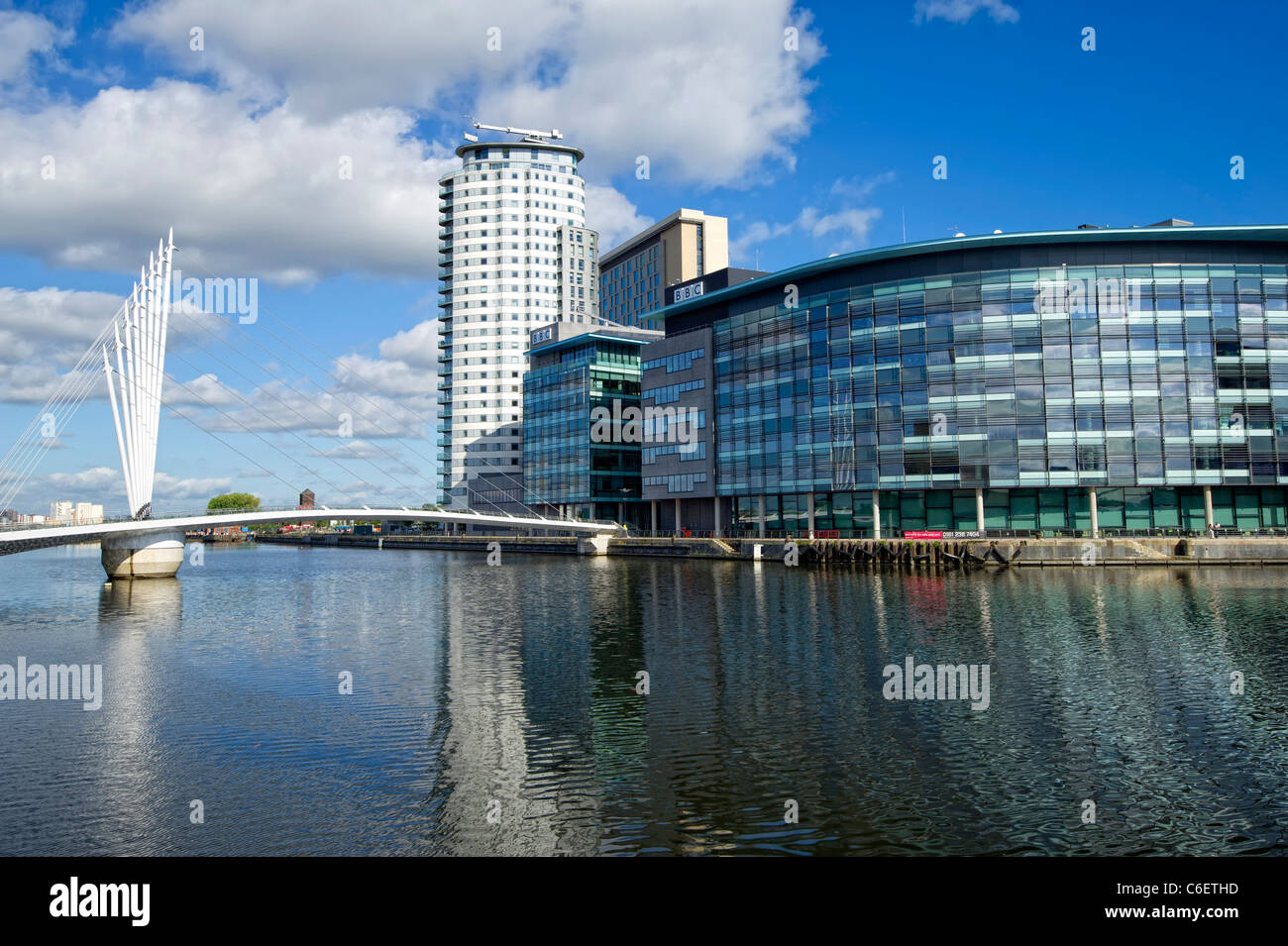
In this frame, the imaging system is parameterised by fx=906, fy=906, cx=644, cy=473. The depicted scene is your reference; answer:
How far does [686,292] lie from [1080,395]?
175ft

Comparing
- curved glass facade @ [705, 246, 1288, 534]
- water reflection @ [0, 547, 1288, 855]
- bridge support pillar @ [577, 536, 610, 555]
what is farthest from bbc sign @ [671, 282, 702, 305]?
water reflection @ [0, 547, 1288, 855]

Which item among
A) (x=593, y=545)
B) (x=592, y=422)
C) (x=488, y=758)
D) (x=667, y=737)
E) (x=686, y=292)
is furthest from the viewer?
(x=592, y=422)

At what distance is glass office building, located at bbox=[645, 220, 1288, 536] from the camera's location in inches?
3558

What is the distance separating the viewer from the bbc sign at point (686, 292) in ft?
401

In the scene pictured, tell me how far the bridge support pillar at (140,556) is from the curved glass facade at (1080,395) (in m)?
68.2

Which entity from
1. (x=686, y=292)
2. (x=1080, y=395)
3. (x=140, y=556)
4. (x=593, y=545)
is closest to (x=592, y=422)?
(x=593, y=545)

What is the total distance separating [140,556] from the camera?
78.6m

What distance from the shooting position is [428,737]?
24.4 metres

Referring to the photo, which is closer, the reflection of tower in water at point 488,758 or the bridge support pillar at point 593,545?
the reflection of tower in water at point 488,758

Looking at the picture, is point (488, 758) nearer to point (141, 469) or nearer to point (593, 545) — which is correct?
point (141, 469)

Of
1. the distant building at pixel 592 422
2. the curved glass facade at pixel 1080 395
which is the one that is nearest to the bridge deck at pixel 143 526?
the curved glass facade at pixel 1080 395

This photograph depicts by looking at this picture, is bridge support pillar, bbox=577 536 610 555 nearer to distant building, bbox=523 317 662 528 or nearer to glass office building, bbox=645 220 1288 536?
distant building, bbox=523 317 662 528

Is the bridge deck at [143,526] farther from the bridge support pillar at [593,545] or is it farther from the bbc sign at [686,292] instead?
the bbc sign at [686,292]
